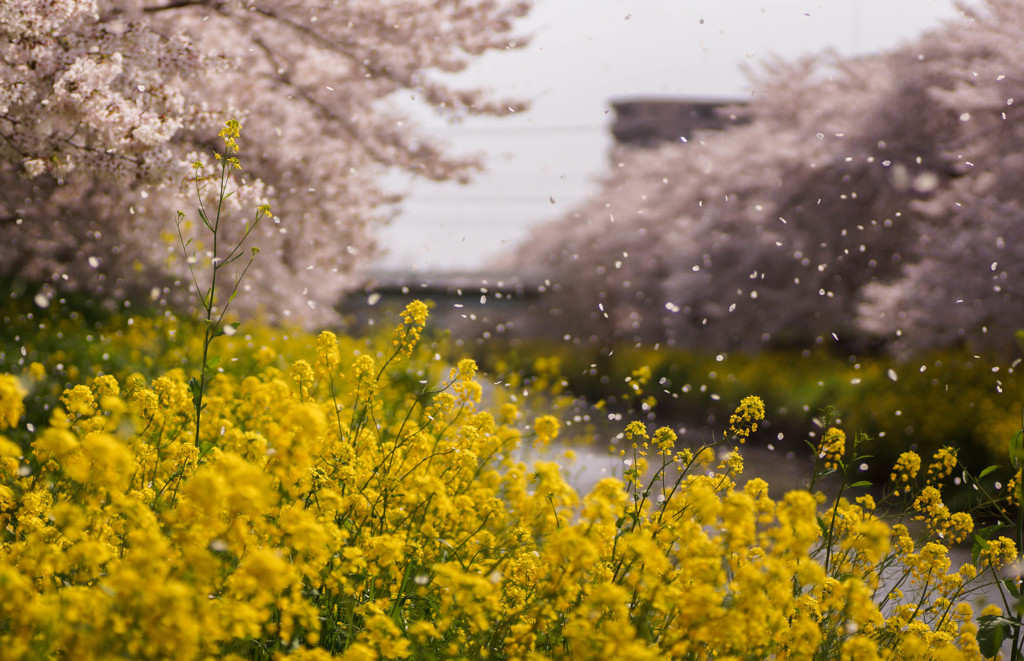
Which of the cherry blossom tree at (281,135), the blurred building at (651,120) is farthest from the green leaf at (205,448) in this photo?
the blurred building at (651,120)

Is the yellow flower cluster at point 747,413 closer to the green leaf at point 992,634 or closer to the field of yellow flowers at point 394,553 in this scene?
the field of yellow flowers at point 394,553

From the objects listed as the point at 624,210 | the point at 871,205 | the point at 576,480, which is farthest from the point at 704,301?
the point at 576,480

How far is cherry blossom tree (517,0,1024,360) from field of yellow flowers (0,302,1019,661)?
8.19 feet

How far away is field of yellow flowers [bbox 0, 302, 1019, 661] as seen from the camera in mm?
1624

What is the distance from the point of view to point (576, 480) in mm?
6219

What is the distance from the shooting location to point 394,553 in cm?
219

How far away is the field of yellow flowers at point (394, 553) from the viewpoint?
1.62 m

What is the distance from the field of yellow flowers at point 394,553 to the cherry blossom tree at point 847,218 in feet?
8.19

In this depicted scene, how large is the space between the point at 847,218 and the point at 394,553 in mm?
14507

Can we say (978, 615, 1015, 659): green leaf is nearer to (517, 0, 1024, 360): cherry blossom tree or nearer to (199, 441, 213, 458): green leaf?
(199, 441, 213, 458): green leaf

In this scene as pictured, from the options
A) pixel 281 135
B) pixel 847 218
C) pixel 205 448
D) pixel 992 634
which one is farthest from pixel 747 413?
pixel 847 218

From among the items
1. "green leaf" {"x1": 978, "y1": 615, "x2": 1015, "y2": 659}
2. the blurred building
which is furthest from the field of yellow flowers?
the blurred building

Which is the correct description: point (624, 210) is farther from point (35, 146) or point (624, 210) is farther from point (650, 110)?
point (650, 110)

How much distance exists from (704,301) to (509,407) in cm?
1540
